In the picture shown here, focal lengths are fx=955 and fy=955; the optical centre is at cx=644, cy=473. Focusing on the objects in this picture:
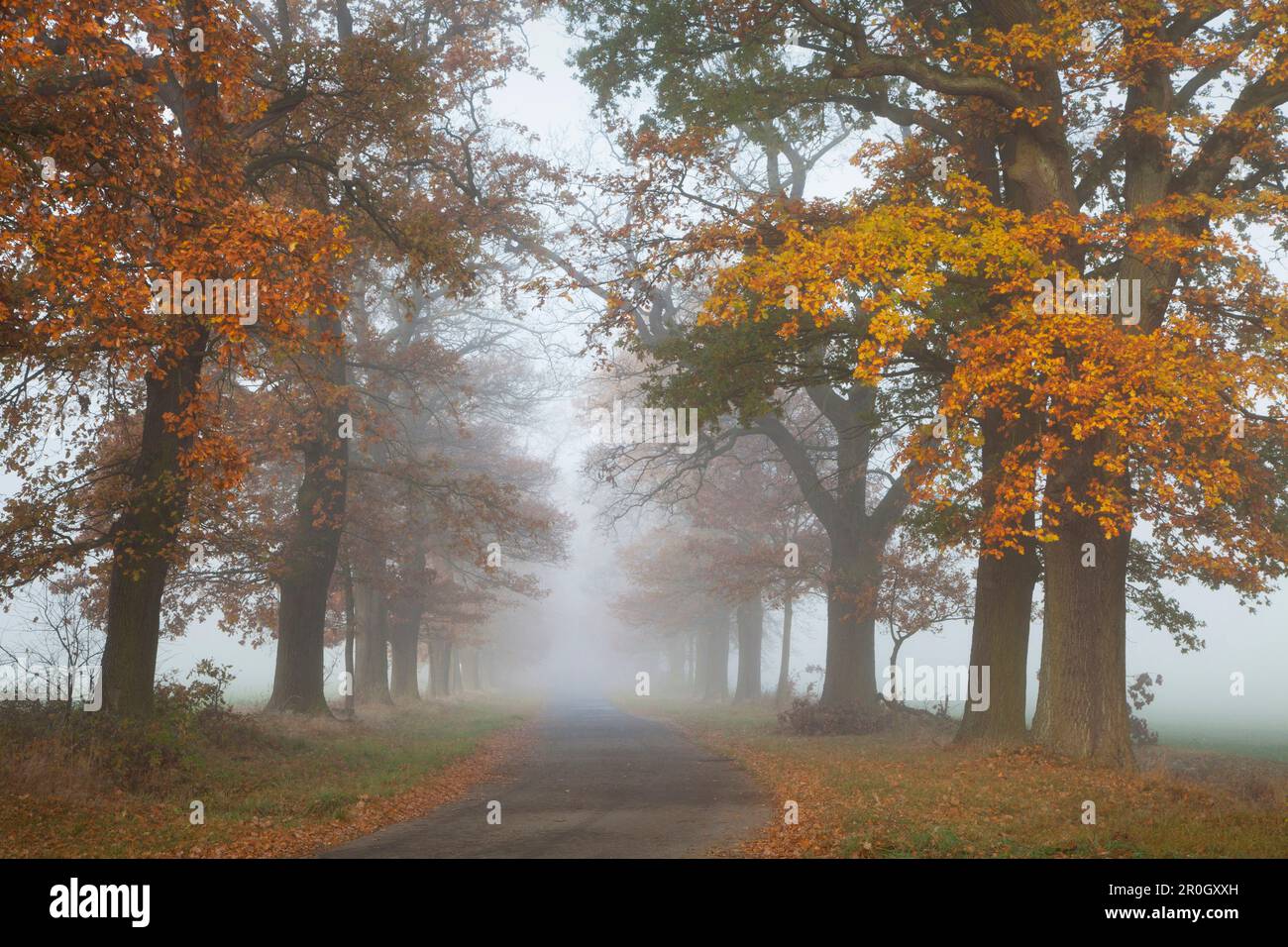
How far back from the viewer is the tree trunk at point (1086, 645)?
556 inches

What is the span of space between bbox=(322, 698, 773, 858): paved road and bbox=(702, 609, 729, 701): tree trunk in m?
27.6

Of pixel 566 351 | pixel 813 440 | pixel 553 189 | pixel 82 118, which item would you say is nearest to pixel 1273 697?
pixel 813 440

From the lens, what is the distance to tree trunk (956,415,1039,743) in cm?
1655

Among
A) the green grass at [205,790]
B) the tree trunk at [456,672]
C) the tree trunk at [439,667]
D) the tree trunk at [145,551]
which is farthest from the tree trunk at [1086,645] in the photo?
the tree trunk at [456,672]

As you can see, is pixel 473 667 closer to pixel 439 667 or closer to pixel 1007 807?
pixel 439 667

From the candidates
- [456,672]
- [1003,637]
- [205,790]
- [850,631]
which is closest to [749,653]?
[850,631]

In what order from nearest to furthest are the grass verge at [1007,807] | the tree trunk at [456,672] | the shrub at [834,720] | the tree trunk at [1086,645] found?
the grass verge at [1007,807], the tree trunk at [1086,645], the shrub at [834,720], the tree trunk at [456,672]

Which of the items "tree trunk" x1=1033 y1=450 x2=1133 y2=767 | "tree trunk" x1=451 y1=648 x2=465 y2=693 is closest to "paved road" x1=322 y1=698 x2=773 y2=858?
"tree trunk" x1=1033 y1=450 x2=1133 y2=767

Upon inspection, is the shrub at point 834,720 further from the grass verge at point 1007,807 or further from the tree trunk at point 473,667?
the tree trunk at point 473,667

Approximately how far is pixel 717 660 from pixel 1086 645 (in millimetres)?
36149

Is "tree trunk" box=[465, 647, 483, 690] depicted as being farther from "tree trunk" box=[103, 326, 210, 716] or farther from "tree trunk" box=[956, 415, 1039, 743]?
"tree trunk" box=[103, 326, 210, 716]

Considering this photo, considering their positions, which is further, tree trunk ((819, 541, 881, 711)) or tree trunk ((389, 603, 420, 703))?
tree trunk ((389, 603, 420, 703))

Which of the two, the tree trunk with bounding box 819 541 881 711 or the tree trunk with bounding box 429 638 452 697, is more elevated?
the tree trunk with bounding box 819 541 881 711

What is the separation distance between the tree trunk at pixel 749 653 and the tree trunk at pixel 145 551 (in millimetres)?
28933
